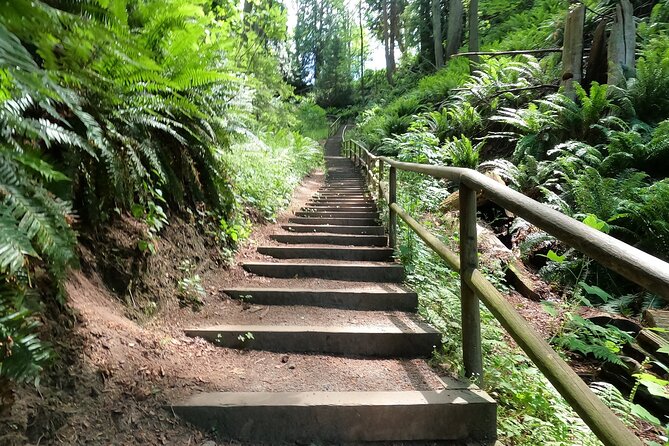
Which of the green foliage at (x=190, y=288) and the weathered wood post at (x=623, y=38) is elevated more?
the weathered wood post at (x=623, y=38)

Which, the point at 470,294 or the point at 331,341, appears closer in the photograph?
the point at 470,294

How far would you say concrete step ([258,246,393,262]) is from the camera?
386 cm

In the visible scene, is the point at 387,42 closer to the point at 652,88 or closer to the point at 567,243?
the point at 652,88

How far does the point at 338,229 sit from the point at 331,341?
2.69m

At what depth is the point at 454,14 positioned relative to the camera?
1639 centimetres

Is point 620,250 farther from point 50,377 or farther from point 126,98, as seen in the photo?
point 126,98

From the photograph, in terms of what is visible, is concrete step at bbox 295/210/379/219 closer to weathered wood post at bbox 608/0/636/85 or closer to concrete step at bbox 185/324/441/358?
concrete step at bbox 185/324/441/358

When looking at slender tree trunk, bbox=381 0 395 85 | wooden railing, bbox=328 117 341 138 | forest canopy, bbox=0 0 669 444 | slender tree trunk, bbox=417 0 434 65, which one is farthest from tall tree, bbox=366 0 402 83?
forest canopy, bbox=0 0 669 444

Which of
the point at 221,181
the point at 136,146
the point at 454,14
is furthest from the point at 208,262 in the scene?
the point at 454,14

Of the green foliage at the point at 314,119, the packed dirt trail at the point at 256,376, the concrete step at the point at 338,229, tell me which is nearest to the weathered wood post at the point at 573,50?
the concrete step at the point at 338,229

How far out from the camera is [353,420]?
1.75 metres

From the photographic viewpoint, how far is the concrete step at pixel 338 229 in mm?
4816

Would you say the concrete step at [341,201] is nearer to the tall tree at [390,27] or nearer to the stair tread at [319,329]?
the stair tread at [319,329]

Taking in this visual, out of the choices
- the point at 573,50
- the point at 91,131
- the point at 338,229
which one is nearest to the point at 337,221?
the point at 338,229
